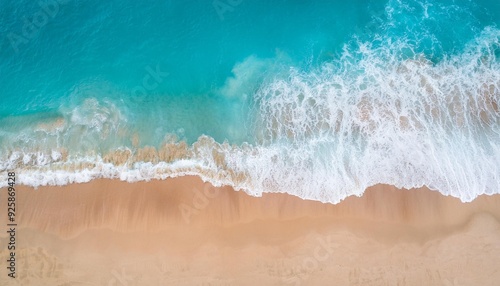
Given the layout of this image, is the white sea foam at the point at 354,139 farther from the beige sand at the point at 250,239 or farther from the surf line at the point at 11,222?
the beige sand at the point at 250,239

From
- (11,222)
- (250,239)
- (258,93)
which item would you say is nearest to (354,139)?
(258,93)

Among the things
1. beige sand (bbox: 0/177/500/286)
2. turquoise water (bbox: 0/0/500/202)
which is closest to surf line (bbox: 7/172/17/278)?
beige sand (bbox: 0/177/500/286)

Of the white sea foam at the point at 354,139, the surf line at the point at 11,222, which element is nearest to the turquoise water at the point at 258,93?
the white sea foam at the point at 354,139

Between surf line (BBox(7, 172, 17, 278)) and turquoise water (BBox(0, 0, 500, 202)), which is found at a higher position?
turquoise water (BBox(0, 0, 500, 202))

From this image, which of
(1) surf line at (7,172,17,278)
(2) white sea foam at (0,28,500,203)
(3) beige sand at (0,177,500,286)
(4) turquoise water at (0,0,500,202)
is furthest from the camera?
(4) turquoise water at (0,0,500,202)

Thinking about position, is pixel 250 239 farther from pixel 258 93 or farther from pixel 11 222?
pixel 11 222

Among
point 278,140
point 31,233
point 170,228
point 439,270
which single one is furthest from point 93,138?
point 439,270

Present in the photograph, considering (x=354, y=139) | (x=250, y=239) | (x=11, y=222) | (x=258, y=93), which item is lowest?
(x=250, y=239)

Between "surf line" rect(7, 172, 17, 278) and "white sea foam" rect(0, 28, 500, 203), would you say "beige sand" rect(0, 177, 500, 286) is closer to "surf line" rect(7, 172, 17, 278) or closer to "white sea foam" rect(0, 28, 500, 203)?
"surf line" rect(7, 172, 17, 278)

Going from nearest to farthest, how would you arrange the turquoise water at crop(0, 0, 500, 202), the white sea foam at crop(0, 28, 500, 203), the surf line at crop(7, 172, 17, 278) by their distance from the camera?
the surf line at crop(7, 172, 17, 278), the white sea foam at crop(0, 28, 500, 203), the turquoise water at crop(0, 0, 500, 202)
